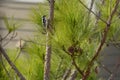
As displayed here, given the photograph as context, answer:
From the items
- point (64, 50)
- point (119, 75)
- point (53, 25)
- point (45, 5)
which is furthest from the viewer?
point (119, 75)

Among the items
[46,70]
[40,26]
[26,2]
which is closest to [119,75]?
[26,2]

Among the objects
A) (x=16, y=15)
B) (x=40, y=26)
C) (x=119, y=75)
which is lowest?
(x=119, y=75)

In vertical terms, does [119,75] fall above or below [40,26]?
below

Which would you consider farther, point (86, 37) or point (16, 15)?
point (16, 15)

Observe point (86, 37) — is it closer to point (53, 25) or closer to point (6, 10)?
point (53, 25)

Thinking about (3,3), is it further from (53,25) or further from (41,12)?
(53,25)

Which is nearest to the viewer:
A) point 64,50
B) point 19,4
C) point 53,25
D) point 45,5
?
point 64,50

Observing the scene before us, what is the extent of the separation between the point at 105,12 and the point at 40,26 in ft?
1.30

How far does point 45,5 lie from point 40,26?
0.08 meters

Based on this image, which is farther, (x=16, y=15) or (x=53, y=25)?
(x=16, y=15)

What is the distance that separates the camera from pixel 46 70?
1029 millimetres

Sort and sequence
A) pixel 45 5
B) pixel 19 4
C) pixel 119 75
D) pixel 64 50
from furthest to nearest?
pixel 19 4 → pixel 119 75 → pixel 45 5 → pixel 64 50

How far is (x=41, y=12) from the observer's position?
4.14 feet

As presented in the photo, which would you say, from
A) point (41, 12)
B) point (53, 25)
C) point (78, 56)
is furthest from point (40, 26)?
point (78, 56)
